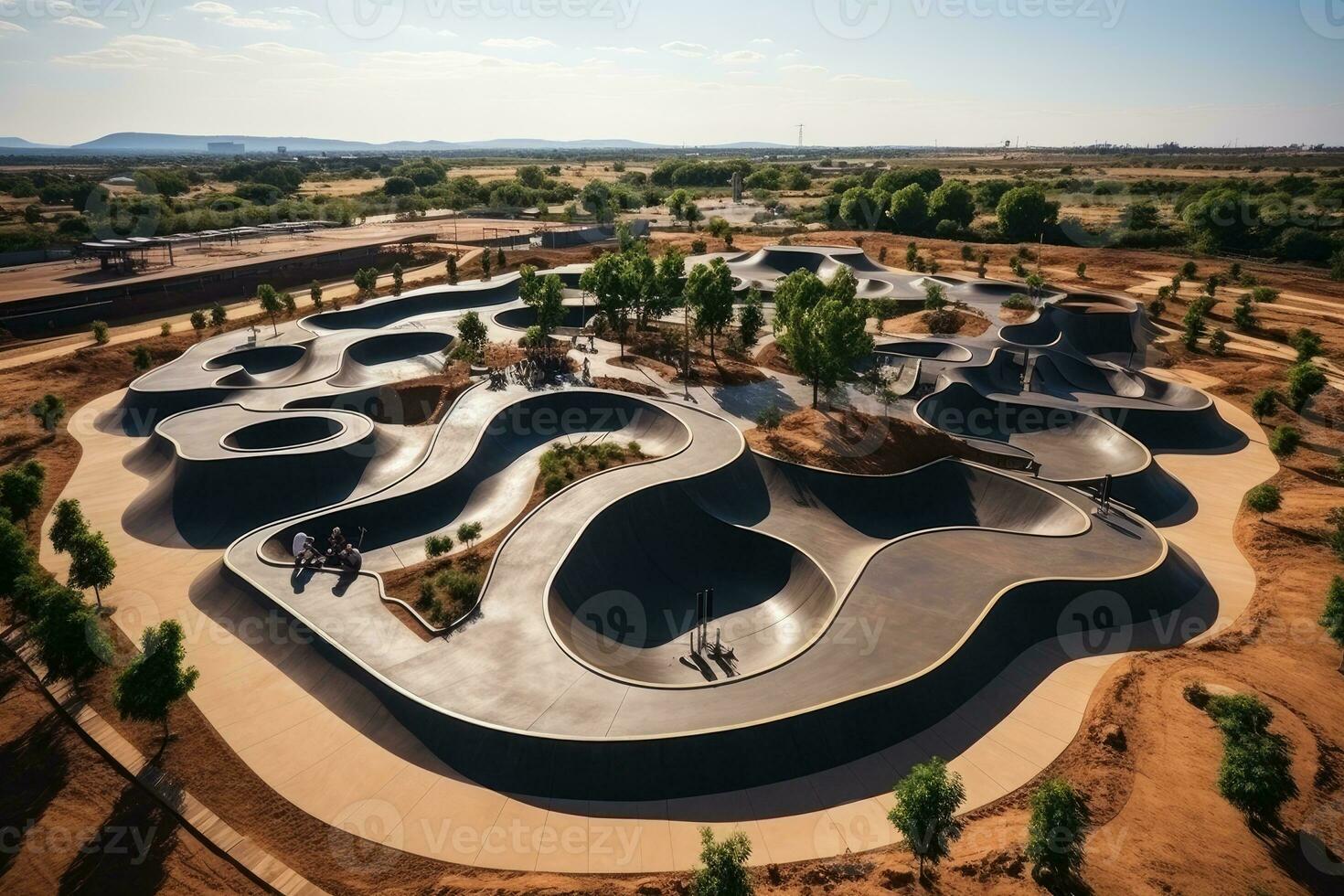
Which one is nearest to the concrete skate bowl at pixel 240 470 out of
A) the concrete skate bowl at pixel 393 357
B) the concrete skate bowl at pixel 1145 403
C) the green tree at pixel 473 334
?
the concrete skate bowl at pixel 393 357

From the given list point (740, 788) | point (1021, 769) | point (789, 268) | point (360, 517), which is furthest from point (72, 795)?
point (789, 268)

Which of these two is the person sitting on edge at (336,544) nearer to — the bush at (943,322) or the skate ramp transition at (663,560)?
the skate ramp transition at (663,560)

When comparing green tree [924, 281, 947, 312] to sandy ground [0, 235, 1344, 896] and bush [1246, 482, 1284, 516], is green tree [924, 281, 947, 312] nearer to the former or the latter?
bush [1246, 482, 1284, 516]

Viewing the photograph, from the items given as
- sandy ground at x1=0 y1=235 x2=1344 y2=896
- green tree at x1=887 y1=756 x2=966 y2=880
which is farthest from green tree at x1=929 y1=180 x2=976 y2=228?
green tree at x1=887 y1=756 x2=966 y2=880

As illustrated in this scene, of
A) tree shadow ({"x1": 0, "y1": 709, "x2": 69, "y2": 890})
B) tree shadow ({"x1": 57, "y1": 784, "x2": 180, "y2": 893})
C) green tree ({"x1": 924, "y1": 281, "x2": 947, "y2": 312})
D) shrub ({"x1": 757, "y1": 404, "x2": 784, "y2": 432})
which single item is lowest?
tree shadow ({"x1": 57, "y1": 784, "x2": 180, "y2": 893})

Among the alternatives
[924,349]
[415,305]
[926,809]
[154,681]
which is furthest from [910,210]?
[154,681]
